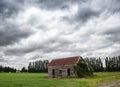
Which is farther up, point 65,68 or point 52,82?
point 65,68

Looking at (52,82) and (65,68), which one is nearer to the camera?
(52,82)

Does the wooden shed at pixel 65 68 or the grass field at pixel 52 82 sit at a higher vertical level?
the wooden shed at pixel 65 68

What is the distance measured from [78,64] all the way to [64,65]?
14.8 feet

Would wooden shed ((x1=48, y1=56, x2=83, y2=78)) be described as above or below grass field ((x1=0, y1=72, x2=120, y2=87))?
above

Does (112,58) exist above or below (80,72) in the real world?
above

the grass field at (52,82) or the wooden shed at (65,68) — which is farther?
the wooden shed at (65,68)

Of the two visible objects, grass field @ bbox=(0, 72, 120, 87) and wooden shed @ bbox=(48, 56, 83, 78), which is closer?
grass field @ bbox=(0, 72, 120, 87)

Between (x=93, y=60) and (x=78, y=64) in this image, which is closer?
(x=78, y=64)

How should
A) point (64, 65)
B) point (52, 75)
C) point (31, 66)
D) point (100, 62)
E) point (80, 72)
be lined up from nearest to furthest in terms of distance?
point (80, 72) → point (64, 65) → point (52, 75) → point (100, 62) → point (31, 66)

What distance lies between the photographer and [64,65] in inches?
1887

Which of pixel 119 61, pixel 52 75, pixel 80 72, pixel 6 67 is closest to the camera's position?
pixel 80 72

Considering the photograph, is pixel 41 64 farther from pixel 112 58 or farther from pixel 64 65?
pixel 64 65

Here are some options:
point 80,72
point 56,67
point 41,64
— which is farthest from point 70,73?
point 41,64

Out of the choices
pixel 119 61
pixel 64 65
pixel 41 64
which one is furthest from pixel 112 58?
pixel 64 65
